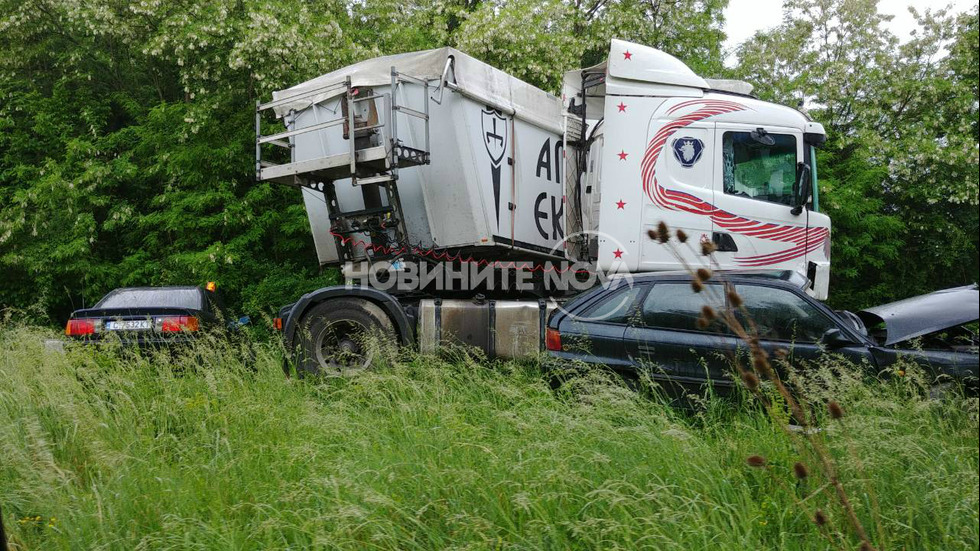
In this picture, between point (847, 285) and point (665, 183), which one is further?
point (847, 285)

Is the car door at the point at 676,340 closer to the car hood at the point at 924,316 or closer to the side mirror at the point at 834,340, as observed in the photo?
the side mirror at the point at 834,340

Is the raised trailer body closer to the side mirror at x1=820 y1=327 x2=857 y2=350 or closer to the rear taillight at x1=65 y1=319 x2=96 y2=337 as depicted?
the rear taillight at x1=65 y1=319 x2=96 y2=337

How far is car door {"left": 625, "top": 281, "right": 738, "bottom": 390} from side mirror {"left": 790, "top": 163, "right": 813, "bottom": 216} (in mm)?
2291

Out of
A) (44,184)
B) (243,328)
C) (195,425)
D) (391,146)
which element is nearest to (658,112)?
(391,146)

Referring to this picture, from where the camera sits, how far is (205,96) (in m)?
14.9

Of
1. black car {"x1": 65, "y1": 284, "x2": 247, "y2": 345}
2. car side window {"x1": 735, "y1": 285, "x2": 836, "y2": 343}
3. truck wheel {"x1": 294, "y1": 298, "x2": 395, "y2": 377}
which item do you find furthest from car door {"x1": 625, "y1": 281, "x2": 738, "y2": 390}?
black car {"x1": 65, "y1": 284, "x2": 247, "y2": 345}

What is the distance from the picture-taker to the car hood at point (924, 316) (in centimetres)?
563

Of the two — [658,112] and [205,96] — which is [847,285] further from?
[205,96]

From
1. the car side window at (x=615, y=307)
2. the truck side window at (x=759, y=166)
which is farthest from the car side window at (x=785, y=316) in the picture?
the truck side window at (x=759, y=166)

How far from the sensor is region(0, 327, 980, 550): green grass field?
347 cm

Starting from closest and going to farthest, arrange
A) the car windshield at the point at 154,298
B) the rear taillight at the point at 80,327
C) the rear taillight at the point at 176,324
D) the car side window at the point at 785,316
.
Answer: the car side window at the point at 785,316
the rear taillight at the point at 176,324
the rear taillight at the point at 80,327
the car windshield at the point at 154,298

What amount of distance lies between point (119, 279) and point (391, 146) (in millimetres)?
10276

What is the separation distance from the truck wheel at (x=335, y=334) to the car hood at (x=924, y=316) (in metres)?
4.33

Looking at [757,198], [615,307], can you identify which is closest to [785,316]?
[615,307]
